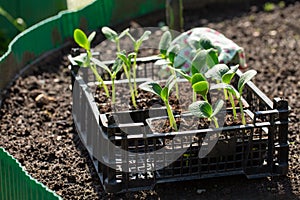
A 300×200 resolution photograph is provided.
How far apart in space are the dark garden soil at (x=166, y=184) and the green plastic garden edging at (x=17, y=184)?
0.53m

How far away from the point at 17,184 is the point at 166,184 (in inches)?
41.2

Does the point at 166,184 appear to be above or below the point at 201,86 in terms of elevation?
below

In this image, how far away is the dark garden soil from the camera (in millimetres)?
4516

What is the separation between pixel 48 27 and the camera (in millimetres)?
6406

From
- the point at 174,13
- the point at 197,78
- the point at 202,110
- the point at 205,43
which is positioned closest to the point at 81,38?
the point at 205,43

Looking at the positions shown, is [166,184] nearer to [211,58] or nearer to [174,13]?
[211,58]

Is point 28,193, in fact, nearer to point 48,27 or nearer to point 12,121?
point 12,121

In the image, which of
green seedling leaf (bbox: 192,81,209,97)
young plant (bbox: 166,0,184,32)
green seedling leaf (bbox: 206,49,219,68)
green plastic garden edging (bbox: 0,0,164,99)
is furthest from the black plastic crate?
young plant (bbox: 166,0,184,32)

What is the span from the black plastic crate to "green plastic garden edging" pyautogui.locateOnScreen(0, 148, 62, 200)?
60 cm

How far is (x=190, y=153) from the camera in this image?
4.36 meters

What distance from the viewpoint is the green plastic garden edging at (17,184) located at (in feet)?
11.7

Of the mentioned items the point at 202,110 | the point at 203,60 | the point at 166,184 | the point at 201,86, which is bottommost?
the point at 166,184

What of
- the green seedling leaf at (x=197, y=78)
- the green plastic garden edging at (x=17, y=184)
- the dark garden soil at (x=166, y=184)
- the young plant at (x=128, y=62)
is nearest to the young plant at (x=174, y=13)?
the dark garden soil at (x=166, y=184)

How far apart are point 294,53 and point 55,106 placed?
2.22m
